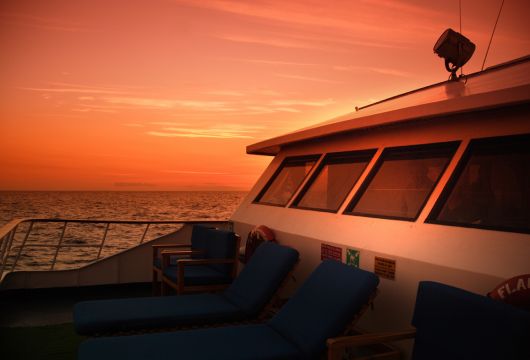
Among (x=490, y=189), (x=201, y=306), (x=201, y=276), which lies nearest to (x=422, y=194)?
(x=490, y=189)

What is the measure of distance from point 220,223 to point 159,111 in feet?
14.2

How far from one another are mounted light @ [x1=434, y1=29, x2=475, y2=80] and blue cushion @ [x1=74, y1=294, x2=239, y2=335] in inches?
142

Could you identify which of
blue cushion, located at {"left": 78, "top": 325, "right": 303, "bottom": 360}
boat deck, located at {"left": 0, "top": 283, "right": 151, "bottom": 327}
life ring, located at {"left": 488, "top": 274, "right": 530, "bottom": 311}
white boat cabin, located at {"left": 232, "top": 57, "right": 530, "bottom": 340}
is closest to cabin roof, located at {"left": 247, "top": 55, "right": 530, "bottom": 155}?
white boat cabin, located at {"left": 232, "top": 57, "right": 530, "bottom": 340}

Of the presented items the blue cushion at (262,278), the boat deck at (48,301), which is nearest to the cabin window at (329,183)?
the blue cushion at (262,278)

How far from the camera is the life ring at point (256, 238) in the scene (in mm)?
5562

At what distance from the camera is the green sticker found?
401 cm

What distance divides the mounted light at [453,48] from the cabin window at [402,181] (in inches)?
52.9

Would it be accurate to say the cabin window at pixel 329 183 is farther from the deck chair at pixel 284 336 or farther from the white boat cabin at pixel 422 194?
the deck chair at pixel 284 336

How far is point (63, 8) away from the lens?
25.7ft

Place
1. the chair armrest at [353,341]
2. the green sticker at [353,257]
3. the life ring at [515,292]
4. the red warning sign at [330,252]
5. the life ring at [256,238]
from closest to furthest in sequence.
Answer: the life ring at [515,292] < the chair armrest at [353,341] < the green sticker at [353,257] < the red warning sign at [330,252] < the life ring at [256,238]

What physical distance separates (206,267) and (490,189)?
3.44 metres

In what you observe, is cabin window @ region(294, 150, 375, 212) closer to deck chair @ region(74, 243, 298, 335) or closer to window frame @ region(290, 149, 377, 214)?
window frame @ region(290, 149, 377, 214)

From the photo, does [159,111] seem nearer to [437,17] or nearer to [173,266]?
[173,266]

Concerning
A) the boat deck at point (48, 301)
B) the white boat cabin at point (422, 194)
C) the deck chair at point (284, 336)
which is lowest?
the boat deck at point (48, 301)
